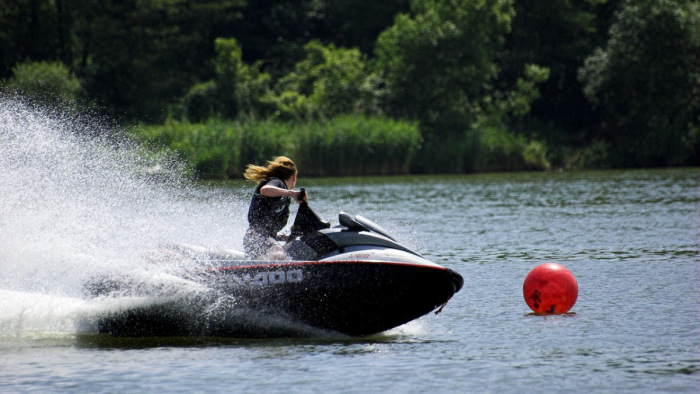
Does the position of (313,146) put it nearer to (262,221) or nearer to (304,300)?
(262,221)

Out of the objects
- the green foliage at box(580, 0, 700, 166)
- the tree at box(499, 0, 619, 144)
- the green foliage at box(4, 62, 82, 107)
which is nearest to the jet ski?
the green foliage at box(4, 62, 82, 107)

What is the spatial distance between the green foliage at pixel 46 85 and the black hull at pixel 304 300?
110 ft

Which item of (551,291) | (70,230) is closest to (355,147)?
(70,230)

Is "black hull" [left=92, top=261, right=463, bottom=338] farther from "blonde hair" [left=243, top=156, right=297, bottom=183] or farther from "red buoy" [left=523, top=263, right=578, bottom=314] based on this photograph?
"red buoy" [left=523, top=263, right=578, bottom=314]

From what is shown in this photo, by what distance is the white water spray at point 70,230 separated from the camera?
9602 mm

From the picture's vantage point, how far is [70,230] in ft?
38.7

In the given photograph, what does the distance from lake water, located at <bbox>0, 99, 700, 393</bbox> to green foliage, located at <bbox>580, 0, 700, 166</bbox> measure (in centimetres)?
2642

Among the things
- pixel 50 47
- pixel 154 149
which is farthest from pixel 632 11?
pixel 50 47

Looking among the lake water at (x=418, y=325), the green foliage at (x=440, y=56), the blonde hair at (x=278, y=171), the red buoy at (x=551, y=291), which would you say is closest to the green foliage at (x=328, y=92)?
the green foliage at (x=440, y=56)

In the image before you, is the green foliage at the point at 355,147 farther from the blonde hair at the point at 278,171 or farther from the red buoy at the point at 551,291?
the blonde hair at the point at 278,171

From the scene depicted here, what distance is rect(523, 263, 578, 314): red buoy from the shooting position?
998 centimetres

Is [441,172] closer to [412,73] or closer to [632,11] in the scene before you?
[412,73]

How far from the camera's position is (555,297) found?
32.7ft

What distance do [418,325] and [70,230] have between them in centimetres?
441
